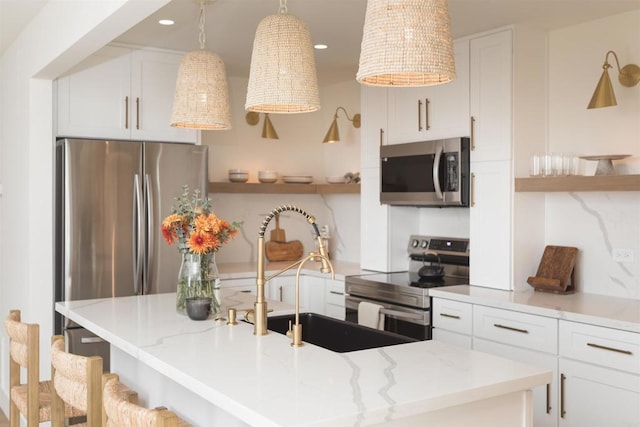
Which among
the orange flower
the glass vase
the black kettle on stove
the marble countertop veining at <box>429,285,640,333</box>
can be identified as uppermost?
the orange flower

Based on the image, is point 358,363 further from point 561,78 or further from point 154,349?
point 561,78

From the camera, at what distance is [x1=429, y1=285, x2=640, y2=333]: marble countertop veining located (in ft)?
10.6

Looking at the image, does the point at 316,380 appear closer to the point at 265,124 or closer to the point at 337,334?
the point at 337,334

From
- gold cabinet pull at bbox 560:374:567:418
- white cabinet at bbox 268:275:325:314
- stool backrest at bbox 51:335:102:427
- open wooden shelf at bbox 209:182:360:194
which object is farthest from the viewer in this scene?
open wooden shelf at bbox 209:182:360:194

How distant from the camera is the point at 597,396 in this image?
3275 mm

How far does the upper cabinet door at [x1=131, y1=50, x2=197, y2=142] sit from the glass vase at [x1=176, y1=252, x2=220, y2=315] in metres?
1.95

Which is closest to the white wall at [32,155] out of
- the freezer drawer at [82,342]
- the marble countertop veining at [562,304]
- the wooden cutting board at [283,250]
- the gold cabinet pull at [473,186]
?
the freezer drawer at [82,342]

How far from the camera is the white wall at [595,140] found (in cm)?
384

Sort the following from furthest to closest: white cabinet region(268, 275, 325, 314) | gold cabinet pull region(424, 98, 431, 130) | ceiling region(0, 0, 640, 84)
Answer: white cabinet region(268, 275, 325, 314)
gold cabinet pull region(424, 98, 431, 130)
ceiling region(0, 0, 640, 84)

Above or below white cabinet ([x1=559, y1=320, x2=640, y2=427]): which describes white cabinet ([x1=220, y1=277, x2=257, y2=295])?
above

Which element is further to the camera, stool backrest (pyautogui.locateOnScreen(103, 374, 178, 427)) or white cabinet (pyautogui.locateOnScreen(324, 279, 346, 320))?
white cabinet (pyautogui.locateOnScreen(324, 279, 346, 320))

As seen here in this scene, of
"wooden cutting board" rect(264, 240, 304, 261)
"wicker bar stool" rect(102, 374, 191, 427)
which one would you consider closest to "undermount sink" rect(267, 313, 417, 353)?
"wicker bar stool" rect(102, 374, 191, 427)

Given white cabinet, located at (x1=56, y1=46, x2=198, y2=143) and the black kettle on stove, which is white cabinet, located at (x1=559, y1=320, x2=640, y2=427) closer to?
the black kettle on stove

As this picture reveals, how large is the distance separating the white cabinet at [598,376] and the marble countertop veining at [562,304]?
4cm
